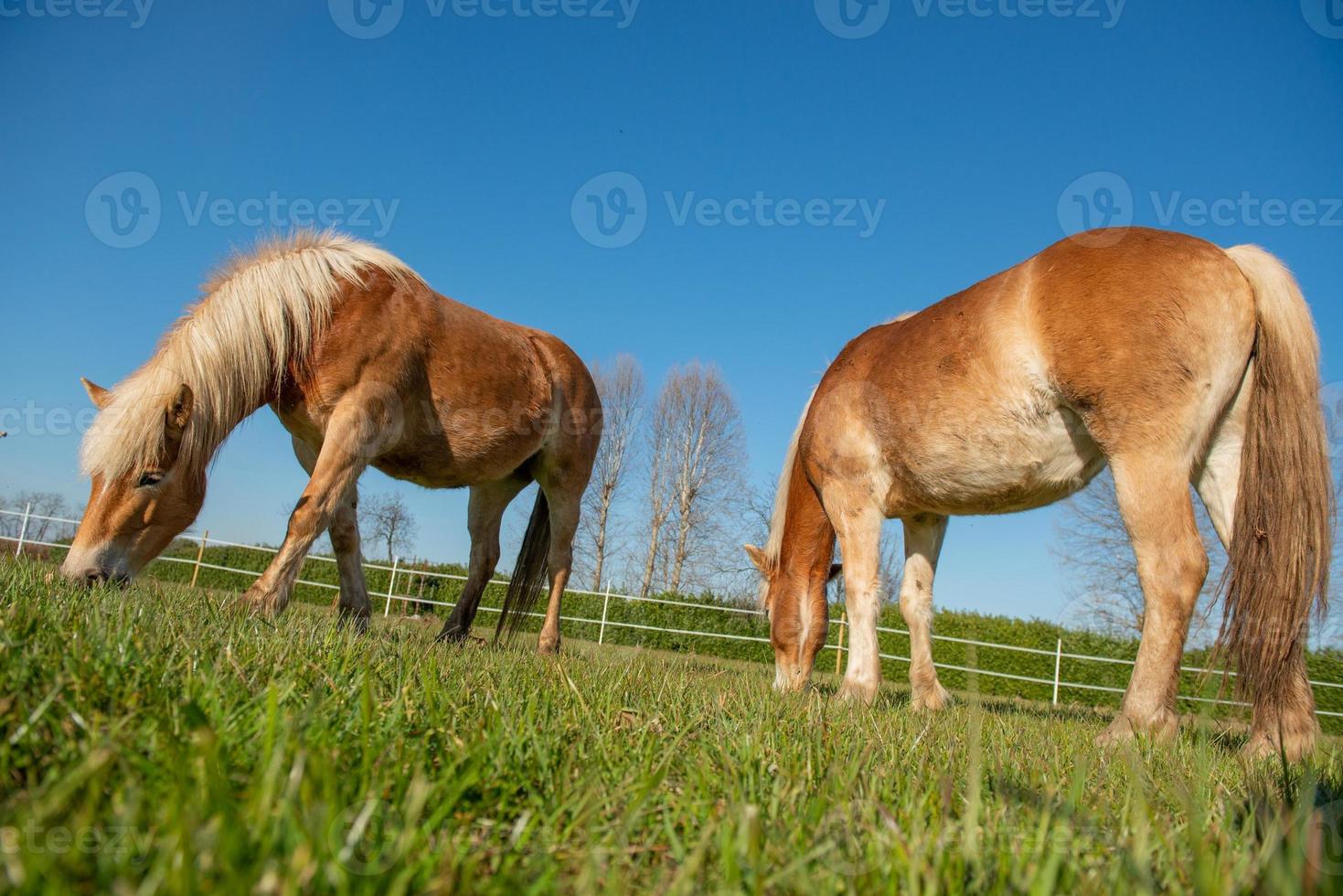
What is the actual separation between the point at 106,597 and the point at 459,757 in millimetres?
2337

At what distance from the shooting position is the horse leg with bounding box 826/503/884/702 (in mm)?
4637

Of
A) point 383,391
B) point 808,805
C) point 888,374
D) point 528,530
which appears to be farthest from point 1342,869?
point 528,530

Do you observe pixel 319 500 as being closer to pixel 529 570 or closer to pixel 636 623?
pixel 529 570

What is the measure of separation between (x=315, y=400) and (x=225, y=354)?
525 mm

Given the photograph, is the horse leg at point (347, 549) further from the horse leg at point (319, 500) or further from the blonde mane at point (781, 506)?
the blonde mane at point (781, 506)

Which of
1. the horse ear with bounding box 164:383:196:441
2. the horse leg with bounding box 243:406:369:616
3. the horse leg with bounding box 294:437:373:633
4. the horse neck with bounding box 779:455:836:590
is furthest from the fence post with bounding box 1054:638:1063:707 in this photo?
the horse ear with bounding box 164:383:196:441

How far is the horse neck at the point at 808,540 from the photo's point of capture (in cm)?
593

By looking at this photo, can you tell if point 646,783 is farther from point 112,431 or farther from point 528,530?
point 528,530

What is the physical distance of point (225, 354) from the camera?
4.09 metres

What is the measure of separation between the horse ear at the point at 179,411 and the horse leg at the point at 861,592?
392 centimetres

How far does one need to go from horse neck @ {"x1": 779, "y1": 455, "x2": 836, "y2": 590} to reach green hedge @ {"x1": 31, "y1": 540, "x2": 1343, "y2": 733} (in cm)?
1046

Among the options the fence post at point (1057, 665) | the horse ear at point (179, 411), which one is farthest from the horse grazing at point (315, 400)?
the fence post at point (1057, 665)

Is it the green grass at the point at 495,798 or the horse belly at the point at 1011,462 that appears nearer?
the green grass at the point at 495,798

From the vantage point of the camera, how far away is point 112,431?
3779mm
